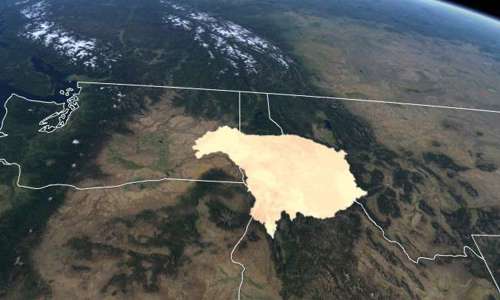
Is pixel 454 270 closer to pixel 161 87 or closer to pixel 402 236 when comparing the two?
pixel 402 236

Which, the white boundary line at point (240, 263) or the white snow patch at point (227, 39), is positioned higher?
the white snow patch at point (227, 39)

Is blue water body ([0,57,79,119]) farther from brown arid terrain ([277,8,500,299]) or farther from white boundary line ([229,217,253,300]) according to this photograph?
brown arid terrain ([277,8,500,299])

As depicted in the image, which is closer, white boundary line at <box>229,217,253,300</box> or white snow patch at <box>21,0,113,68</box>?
white boundary line at <box>229,217,253,300</box>

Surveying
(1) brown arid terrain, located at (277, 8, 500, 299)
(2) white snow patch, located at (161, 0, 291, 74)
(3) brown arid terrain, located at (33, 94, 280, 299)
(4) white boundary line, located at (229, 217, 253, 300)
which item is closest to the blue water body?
(3) brown arid terrain, located at (33, 94, 280, 299)

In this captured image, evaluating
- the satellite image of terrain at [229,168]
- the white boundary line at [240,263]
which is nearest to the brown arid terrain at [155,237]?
the satellite image of terrain at [229,168]

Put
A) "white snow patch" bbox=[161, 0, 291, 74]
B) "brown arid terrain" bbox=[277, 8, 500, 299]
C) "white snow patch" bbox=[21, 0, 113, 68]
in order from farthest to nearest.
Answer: "white snow patch" bbox=[161, 0, 291, 74] < "white snow patch" bbox=[21, 0, 113, 68] < "brown arid terrain" bbox=[277, 8, 500, 299]

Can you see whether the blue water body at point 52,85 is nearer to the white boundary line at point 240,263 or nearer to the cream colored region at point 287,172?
the cream colored region at point 287,172

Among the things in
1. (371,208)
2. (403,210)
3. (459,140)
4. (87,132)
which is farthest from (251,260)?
(459,140)

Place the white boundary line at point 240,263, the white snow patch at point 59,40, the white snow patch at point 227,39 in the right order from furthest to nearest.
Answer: the white snow patch at point 227,39, the white snow patch at point 59,40, the white boundary line at point 240,263
